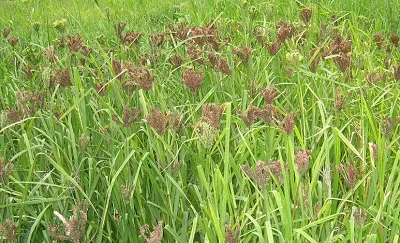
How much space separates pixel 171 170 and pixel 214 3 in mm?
3126

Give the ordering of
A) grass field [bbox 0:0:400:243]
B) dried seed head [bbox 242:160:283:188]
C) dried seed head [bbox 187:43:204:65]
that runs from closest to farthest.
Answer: dried seed head [bbox 242:160:283:188] < grass field [bbox 0:0:400:243] < dried seed head [bbox 187:43:204:65]

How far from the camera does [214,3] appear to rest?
4879mm

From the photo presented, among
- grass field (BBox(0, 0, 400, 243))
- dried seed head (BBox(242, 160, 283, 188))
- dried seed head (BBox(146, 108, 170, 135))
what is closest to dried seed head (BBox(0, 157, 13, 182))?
grass field (BBox(0, 0, 400, 243))

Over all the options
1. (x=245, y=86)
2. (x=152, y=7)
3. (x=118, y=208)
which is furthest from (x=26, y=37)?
(x=118, y=208)

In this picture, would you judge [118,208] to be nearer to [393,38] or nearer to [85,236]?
[85,236]

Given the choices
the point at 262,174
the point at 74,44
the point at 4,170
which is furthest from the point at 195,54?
the point at 262,174

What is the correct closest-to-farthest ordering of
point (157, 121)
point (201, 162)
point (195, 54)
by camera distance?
point (157, 121)
point (201, 162)
point (195, 54)

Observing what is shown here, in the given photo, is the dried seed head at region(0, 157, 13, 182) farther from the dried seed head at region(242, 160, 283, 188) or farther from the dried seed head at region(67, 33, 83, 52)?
the dried seed head at region(67, 33, 83, 52)

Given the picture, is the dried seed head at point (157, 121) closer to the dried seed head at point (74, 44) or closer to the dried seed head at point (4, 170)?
the dried seed head at point (4, 170)

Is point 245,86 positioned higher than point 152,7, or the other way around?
point 245,86

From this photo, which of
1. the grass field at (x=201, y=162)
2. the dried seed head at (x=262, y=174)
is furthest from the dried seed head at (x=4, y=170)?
the dried seed head at (x=262, y=174)

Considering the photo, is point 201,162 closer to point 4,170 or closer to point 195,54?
point 4,170

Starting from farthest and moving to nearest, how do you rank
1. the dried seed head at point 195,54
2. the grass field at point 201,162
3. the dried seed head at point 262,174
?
the dried seed head at point 195,54, the grass field at point 201,162, the dried seed head at point 262,174

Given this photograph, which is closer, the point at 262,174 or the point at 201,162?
A: the point at 262,174
